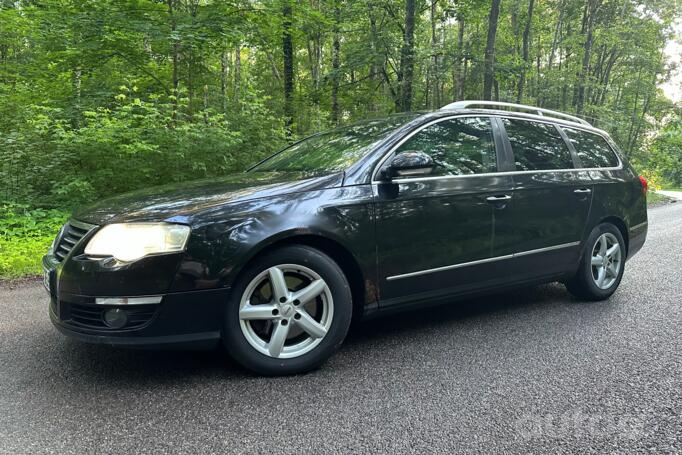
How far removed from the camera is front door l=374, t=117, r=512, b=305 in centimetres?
301

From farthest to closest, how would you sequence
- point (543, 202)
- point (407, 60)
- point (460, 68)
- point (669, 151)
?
point (669, 151) → point (460, 68) → point (407, 60) → point (543, 202)

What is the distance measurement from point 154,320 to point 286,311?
0.69 meters

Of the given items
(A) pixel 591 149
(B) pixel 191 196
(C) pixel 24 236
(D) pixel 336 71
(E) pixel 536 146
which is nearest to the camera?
(B) pixel 191 196

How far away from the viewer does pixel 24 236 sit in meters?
6.79

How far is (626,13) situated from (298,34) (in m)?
20.9

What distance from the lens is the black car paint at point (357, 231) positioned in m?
2.39

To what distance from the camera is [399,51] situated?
42.7 ft

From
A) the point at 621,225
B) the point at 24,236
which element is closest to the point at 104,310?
the point at 621,225

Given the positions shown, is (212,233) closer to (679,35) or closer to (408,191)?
(408,191)

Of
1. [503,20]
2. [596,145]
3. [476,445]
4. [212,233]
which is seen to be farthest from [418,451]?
[503,20]

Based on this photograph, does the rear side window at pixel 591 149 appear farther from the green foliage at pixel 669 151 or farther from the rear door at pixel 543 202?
the green foliage at pixel 669 151

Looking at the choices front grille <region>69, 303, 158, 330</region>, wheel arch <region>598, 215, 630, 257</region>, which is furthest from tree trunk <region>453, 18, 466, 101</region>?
front grille <region>69, 303, 158, 330</region>

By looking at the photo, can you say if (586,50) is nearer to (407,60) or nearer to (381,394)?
(407,60)

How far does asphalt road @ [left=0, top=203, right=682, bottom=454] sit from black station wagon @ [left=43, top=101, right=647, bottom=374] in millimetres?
274
